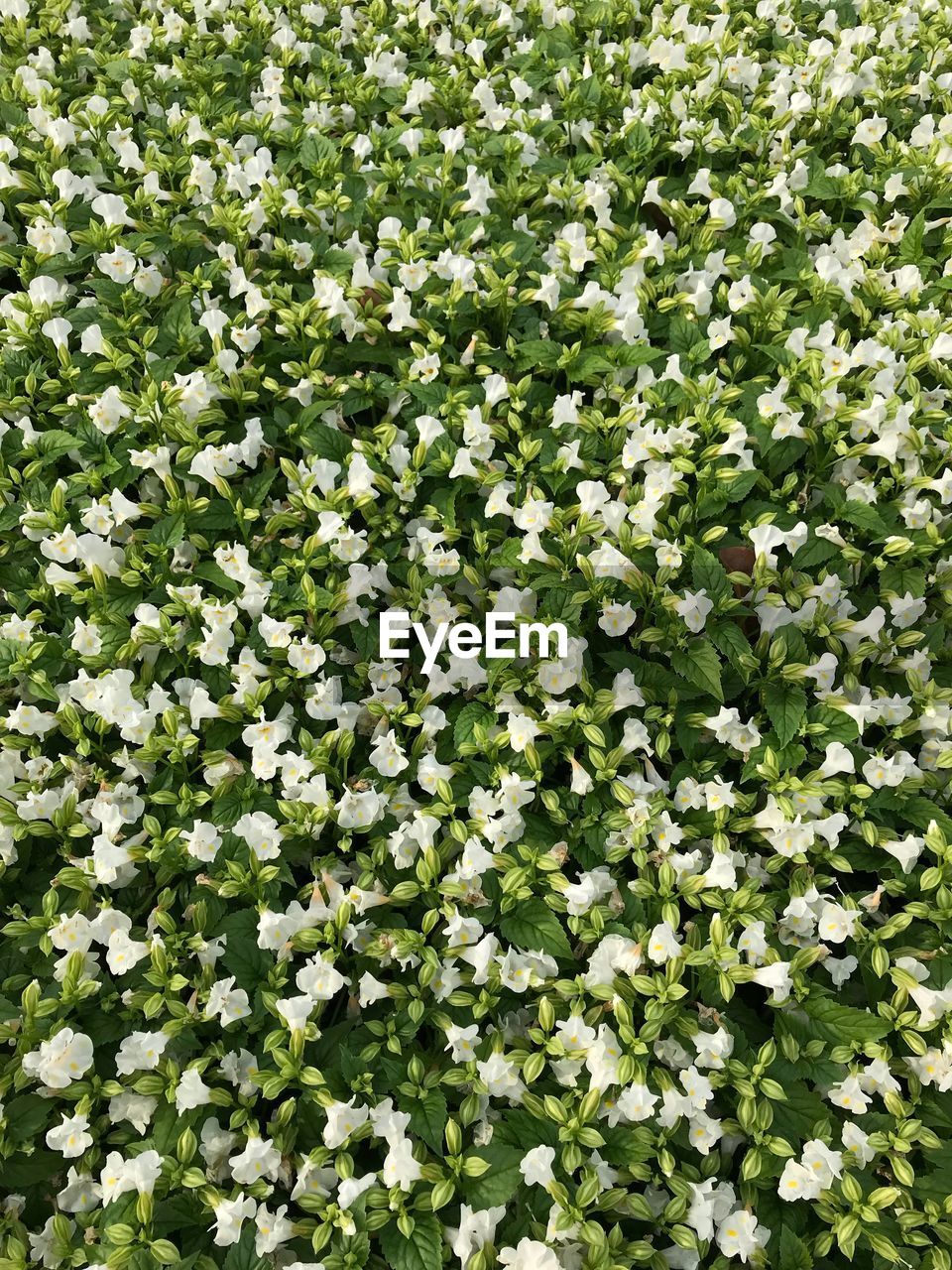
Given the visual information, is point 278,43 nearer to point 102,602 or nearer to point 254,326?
point 254,326

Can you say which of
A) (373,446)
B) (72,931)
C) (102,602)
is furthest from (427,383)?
(72,931)

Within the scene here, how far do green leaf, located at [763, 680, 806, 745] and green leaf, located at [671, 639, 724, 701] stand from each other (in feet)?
0.48

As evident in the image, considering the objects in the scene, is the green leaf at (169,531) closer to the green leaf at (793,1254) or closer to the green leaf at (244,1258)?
the green leaf at (244,1258)

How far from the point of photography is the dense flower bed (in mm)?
2066

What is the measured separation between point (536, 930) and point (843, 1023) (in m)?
0.78

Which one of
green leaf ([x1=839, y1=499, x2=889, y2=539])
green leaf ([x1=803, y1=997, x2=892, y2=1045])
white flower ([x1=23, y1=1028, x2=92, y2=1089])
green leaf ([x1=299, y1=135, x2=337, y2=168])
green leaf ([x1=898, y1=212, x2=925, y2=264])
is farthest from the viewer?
green leaf ([x1=299, y1=135, x2=337, y2=168])

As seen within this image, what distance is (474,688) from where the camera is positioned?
106 inches

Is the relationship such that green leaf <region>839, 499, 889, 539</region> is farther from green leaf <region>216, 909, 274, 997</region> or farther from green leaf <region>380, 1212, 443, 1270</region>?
green leaf <region>380, 1212, 443, 1270</region>

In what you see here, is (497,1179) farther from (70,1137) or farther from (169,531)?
(169,531)

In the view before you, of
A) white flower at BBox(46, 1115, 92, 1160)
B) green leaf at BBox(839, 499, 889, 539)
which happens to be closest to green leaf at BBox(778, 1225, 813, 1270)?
white flower at BBox(46, 1115, 92, 1160)

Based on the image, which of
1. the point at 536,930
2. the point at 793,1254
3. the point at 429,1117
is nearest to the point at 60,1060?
the point at 429,1117

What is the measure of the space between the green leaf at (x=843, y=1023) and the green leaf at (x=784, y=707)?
684 mm

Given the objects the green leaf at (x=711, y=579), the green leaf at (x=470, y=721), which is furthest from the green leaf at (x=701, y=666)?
the green leaf at (x=470, y=721)

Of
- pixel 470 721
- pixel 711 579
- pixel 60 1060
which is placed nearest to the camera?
pixel 60 1060
